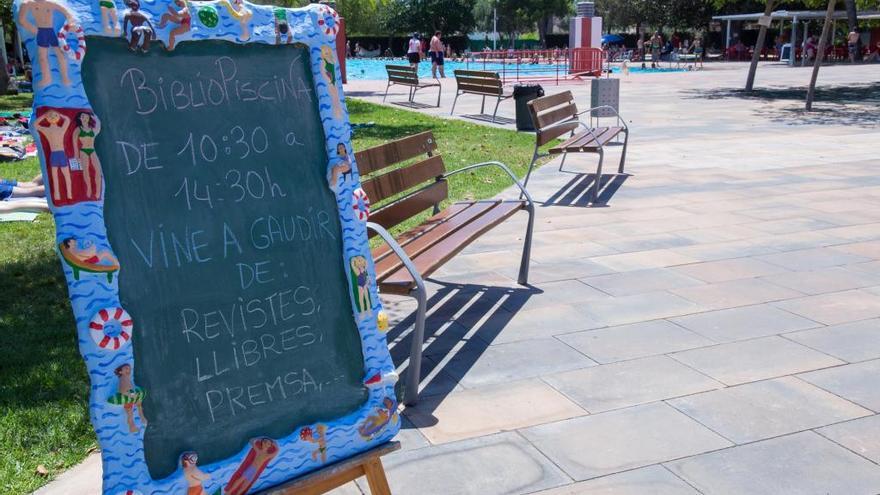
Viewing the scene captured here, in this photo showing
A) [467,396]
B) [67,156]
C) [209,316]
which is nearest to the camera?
[67,156]

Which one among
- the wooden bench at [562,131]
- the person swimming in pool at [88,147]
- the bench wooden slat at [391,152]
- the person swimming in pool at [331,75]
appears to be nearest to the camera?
the person swimming in pool at [88,147]

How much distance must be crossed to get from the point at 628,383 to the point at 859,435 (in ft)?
3.46

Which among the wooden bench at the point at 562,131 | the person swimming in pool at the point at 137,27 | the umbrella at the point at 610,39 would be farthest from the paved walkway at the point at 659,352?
the umbrella at the point at 610,39

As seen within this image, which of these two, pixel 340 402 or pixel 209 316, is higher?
pixel 209 316

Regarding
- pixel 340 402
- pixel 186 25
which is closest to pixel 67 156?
pixel 186 25

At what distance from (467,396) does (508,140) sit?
955 cm

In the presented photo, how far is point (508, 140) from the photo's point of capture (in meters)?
13.4

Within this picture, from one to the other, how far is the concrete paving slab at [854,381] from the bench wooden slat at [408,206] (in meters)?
2.36

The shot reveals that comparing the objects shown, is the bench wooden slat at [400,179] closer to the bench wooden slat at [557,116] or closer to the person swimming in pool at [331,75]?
the person swimming in pool at [331,75]

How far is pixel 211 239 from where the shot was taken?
2.66 meters

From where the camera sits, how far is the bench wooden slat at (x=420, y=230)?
4.93 m

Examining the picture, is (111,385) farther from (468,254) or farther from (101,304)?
(468,254)

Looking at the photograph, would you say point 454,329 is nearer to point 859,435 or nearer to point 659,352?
point 659,352

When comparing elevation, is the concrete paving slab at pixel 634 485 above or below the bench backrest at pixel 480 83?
below
